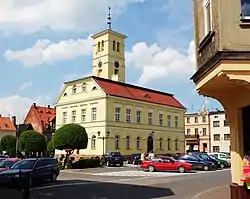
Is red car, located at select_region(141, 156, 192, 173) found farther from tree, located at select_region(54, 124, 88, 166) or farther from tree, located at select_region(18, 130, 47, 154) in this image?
tree, located at select_region(18, 130, 47, 154)

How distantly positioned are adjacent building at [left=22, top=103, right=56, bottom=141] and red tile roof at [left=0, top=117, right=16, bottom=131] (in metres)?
8.01

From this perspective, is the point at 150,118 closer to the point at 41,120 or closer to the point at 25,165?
the point at 41,120

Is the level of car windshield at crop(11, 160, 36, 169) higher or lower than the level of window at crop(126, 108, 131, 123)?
lower

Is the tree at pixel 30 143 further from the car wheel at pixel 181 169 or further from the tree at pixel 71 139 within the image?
the car wheel at pixel 181 169

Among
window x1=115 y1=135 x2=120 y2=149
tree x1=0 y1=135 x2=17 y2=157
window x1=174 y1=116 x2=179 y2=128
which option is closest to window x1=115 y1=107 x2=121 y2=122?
window x1=115 y1=135 x2=120 y2=149

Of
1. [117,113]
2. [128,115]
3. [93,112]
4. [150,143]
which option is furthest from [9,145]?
[150,143]

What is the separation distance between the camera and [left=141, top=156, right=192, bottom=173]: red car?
34781mm

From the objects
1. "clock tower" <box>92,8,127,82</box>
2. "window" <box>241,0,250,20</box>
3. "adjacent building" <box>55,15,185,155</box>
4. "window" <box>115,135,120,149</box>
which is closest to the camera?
"window" <box>241,0,250,20</box>

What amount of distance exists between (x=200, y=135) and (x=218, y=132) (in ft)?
15.4

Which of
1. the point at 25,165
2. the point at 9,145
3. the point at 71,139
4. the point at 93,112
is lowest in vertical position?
the point at 25,165

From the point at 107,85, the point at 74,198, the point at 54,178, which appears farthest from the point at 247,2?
the point at 107,85

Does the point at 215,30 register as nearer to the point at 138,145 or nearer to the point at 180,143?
the point at 138,145

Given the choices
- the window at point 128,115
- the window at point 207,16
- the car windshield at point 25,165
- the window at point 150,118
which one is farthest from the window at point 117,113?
the window at point 207,16

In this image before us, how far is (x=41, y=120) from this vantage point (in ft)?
261
